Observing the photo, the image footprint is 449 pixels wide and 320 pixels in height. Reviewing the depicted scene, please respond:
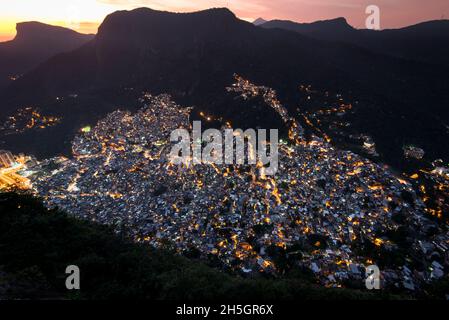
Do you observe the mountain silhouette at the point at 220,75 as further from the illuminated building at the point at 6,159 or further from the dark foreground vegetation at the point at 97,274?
the dark foreground vegetation at the point at 97,274

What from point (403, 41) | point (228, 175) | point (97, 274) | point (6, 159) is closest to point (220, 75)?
point (228, 175)

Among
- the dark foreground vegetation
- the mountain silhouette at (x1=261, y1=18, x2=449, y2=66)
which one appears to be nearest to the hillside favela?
the dark foreground vegetation

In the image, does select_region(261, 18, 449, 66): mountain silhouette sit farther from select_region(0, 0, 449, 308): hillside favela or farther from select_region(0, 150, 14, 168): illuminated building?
select_region(0, 150, 14, 168): illuminated building

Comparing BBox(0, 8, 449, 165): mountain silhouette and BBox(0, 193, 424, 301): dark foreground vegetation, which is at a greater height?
BBox(0, 8, 449, 165): mountain silhouette

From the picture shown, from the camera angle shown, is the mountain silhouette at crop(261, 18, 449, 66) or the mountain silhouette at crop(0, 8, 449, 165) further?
the mountain silhouette at crop(261, 18, 449, 66)

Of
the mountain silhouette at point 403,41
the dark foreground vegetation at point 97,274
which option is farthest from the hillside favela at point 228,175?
the mountain silhouette at point 403,41

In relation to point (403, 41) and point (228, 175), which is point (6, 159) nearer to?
point (228, 175)

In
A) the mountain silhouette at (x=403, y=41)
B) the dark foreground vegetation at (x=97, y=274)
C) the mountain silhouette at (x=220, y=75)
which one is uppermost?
the mountain silhouette at (x=403, y=41)
